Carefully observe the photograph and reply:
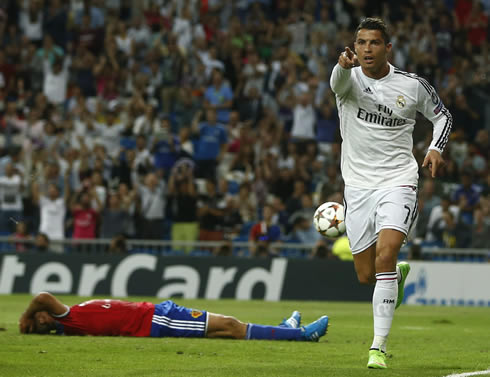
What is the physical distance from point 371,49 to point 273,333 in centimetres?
328

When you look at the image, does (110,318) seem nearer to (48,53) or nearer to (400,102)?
(400,102)

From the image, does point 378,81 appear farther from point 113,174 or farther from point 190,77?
point 190,77

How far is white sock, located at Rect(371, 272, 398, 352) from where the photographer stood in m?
7.97

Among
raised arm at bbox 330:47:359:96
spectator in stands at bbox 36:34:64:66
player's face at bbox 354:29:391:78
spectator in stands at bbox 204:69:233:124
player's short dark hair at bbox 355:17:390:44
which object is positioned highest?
spectator in stands at bbox 36:34:64:66

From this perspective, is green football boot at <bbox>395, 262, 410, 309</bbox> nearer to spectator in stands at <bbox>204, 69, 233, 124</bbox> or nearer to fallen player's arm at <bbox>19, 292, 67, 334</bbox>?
fallen player's arm at <bbox>19, 292, 67, 334</bbox>

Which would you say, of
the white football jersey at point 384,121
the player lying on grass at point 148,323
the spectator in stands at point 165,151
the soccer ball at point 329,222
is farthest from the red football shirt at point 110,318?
the spectator in stands at point 165,151

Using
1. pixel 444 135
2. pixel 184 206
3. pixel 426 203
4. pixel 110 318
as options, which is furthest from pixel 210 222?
pixel 444 135

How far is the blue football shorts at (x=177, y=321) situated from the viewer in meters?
10.0

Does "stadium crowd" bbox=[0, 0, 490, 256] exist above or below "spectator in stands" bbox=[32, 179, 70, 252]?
above

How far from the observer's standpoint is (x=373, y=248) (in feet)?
28.3

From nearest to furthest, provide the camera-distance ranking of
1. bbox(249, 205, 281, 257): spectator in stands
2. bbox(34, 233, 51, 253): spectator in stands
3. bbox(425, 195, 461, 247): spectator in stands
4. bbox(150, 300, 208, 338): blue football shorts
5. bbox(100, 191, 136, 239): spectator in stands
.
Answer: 1. bbox(150, 300, 208, 338): blue football shorts
2. bbox(34, 233, 51, 253): spectator in stands
3. bbox(249, 205, 281, 257): spectator in stands
4. bbox(425, 195, 461, 247): spectator in stands
5. bbox(100, 191, 136, 239): spectator in stands

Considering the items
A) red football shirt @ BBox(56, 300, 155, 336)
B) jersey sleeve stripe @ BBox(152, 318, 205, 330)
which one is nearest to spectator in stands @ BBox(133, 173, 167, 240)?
→ red football shirt @ BBox(56, 300, 155, 336)

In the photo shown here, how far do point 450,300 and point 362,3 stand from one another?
11.1 m

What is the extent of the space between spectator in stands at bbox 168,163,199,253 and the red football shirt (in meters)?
10.6
